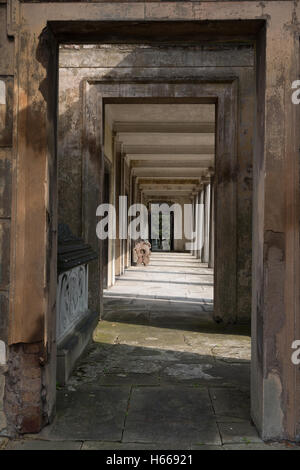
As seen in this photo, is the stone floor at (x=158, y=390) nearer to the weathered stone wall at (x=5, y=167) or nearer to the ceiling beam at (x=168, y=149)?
the weathered stone wall at (x=5, y=167)

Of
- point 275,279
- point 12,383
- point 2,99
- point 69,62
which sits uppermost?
point 69,62

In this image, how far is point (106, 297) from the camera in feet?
24.6

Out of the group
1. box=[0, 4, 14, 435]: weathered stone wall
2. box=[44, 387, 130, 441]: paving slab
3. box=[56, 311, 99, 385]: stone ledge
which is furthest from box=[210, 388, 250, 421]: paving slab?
box=[0, 4, 14, 435]: weathered stone wall

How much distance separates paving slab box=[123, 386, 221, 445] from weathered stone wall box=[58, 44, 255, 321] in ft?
8.87

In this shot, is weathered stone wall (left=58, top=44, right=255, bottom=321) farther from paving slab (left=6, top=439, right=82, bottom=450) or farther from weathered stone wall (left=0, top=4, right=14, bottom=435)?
paving slab (left=6, top=439, right=82, bottom=450)

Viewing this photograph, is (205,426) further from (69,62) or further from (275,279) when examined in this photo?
(69,62)

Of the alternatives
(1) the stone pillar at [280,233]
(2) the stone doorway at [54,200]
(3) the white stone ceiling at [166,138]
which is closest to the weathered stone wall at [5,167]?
(2) the stone doorway at [54,200]

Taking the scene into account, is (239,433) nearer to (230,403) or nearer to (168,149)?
(230,403)

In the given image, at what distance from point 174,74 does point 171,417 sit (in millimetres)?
4498

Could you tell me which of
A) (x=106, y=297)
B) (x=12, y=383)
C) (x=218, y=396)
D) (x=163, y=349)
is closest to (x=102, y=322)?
(x=163, y=349)

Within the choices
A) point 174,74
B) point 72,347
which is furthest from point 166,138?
point 72,347

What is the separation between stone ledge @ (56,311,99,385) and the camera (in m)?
3.20

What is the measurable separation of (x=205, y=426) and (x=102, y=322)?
10.3ft

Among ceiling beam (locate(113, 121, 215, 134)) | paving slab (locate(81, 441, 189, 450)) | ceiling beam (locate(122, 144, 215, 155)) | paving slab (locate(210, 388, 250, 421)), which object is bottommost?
paving slab (locate(210, 388, 250, 421))
